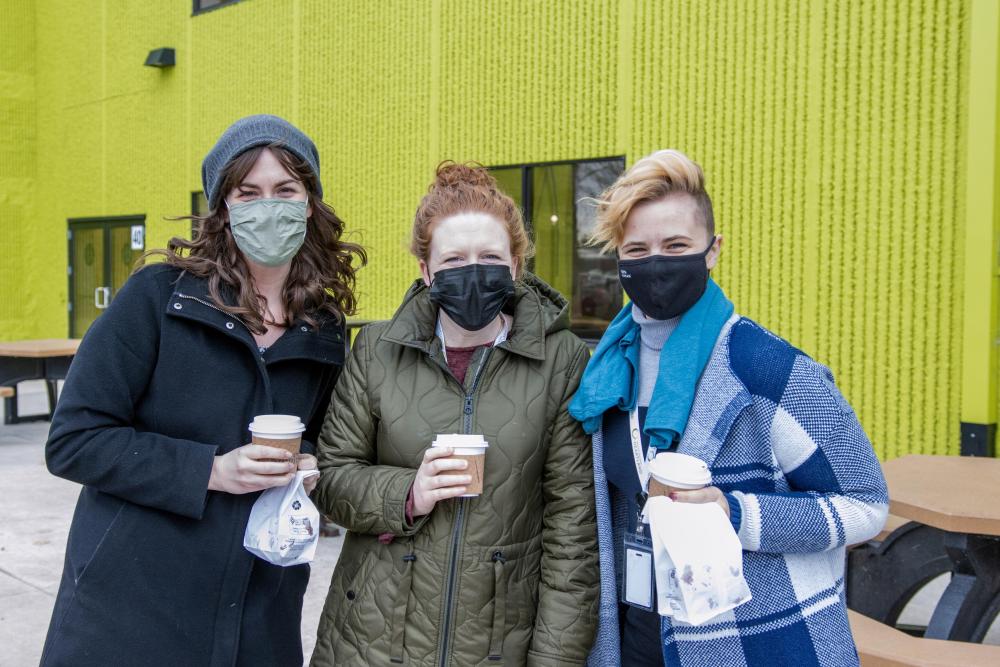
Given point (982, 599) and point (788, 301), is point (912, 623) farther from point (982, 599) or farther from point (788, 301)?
point (788, 301)

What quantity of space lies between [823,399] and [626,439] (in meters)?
0.44

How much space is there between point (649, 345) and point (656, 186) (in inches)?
15.3

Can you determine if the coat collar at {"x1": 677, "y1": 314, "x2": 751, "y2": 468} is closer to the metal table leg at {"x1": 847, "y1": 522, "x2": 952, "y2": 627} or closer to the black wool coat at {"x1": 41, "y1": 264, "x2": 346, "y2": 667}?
the black wool coat at {"x1": 41, "y1": 264, "x2": 346, "y2": 667}

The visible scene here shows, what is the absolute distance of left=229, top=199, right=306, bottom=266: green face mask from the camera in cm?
203

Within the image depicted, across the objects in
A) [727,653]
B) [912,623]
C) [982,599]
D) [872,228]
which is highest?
[872,228]

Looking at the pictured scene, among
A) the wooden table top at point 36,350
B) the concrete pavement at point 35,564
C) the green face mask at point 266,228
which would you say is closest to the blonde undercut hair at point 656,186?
the green face mask at point 266,228

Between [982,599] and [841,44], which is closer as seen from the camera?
[982,599]

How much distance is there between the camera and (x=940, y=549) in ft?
11.7

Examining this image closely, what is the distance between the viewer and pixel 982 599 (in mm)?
3275

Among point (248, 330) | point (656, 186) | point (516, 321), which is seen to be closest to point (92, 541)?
point (248, 330)

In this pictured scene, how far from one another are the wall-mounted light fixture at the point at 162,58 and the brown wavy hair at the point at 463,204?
10997 millimetres

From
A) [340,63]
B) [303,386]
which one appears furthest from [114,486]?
[340,63]

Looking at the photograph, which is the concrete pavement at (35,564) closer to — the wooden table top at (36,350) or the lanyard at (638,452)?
the wooden table top at (36,350)

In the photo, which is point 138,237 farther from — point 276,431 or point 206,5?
point 276,431
